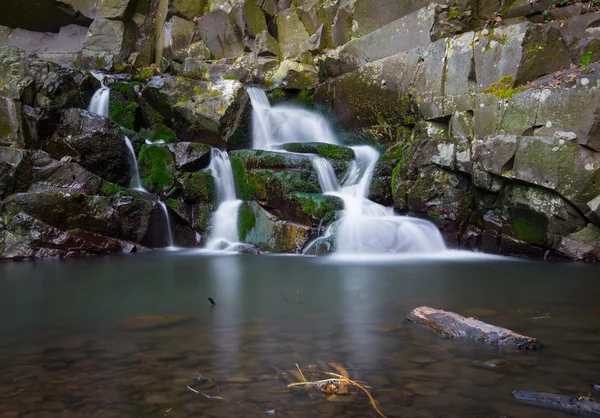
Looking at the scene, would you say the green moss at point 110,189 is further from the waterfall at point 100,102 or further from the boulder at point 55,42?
the boulder at point 55,42

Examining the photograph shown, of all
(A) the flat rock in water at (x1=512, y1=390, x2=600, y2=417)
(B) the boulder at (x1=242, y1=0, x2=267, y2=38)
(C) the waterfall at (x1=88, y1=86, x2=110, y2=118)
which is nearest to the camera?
(A) the flat rock in water at (x1=512, y1=390, x2=600, y2=417)

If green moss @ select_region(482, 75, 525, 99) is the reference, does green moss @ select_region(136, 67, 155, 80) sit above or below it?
above

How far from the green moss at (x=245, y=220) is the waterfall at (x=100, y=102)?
539 cm

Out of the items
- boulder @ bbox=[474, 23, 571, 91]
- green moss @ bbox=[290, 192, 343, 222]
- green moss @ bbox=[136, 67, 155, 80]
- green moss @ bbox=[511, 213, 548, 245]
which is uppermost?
green moss @ bbox=[136, 67, 155, 80]

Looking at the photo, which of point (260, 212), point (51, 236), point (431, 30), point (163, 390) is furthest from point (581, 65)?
point (51, 236)

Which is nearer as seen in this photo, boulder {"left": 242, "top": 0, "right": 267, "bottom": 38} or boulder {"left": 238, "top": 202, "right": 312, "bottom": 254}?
Result: boulder {"left": 238, "top": 202, "right": 312, "bottom": 254}

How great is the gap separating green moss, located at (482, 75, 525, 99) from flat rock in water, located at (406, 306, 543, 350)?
6.39 metres

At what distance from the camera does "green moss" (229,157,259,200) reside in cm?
1090

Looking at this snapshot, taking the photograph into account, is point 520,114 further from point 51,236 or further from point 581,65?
point 51,236


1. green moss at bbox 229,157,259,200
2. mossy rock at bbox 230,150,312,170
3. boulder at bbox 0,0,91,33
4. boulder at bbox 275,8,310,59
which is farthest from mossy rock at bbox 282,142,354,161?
boulder at bbox 0,0,91,33

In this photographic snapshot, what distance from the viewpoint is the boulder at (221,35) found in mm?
17688

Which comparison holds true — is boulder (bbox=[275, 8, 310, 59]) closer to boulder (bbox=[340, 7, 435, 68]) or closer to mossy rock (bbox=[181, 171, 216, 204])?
boulder (bbox=[340, 7, 435, 68])

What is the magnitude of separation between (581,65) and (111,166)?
395 inches

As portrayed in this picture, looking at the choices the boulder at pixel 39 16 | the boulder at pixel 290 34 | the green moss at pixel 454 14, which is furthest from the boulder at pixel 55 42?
the green moss at pixel 454 14
